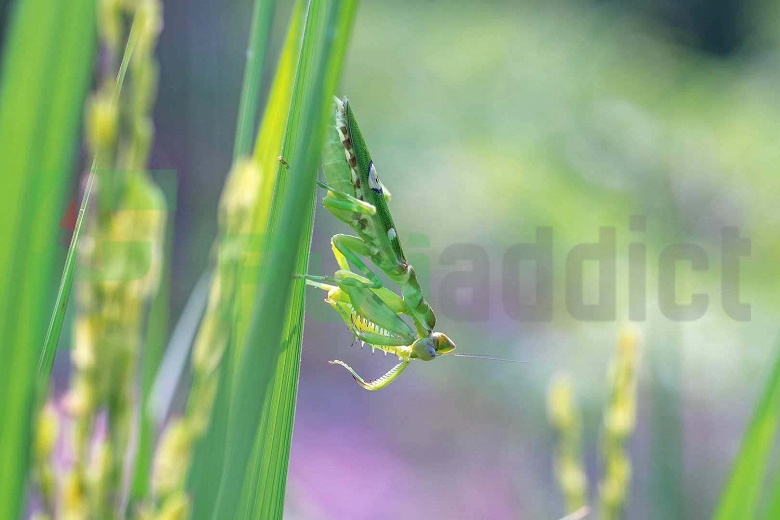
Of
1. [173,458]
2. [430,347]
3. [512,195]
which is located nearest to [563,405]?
[430,347]

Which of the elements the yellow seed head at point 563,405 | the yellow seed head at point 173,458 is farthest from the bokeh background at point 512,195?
the yellow seed head at point 173,458

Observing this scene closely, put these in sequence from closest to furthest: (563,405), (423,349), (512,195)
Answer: (563,405), (423,349), (512,195)

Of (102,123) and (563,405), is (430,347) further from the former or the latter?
(102,123)

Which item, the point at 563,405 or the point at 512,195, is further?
the point at 512,195

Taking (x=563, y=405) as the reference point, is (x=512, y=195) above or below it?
above

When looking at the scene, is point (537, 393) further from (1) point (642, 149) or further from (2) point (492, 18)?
(2) point (492, 18)

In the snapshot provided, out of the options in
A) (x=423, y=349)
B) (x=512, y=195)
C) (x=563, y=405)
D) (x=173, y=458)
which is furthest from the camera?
(x=512, y=195)

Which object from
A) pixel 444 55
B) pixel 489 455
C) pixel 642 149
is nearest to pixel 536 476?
pixel 489 455
